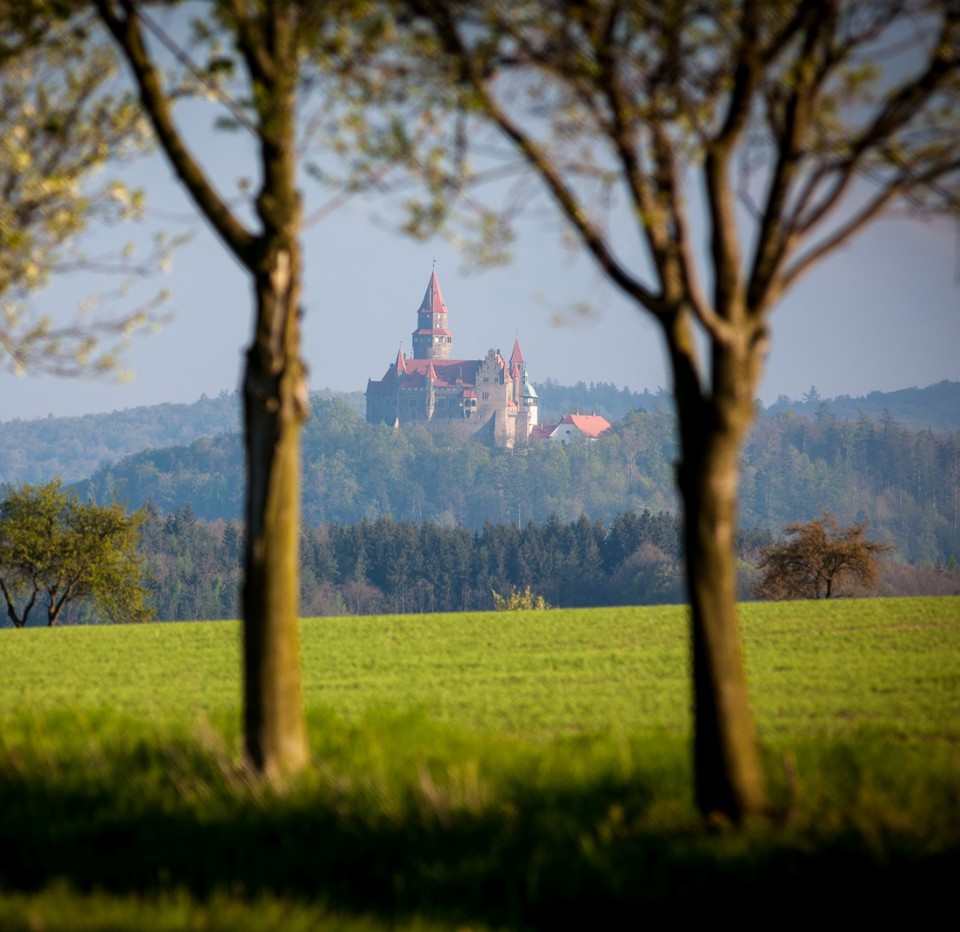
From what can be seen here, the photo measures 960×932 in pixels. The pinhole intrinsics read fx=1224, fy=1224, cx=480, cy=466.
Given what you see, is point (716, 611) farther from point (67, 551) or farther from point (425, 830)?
point (67, 551)

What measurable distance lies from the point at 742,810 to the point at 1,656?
96.4ft

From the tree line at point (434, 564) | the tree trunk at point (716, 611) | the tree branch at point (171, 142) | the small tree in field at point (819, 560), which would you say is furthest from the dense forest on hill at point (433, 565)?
the tree trunk at point (716, 611)

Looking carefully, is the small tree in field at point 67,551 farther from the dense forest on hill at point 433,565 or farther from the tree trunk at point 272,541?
the dense forest on hill at point 433,565

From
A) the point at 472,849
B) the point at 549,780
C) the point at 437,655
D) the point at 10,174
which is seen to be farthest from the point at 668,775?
the point at 437,655

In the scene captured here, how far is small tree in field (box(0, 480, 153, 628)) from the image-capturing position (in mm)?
47750

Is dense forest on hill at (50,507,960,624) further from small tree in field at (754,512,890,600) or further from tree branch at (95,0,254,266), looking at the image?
tree branch at (95,0,254,266)

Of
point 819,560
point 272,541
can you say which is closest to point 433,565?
point 819,560

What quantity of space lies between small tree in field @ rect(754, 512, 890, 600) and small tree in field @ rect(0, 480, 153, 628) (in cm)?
2816

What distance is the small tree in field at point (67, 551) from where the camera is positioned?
4775 cm

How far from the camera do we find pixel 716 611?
671 centimetres

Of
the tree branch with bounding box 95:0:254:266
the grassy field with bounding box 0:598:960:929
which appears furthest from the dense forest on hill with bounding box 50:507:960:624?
the tree branch with bounding box 95:0:254:266

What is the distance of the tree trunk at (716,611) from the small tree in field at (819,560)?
49466 millimetres

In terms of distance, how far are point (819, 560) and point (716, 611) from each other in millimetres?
50769

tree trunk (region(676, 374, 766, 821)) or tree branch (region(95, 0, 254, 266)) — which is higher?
tree branch (region(95, 0, 254, 266))
